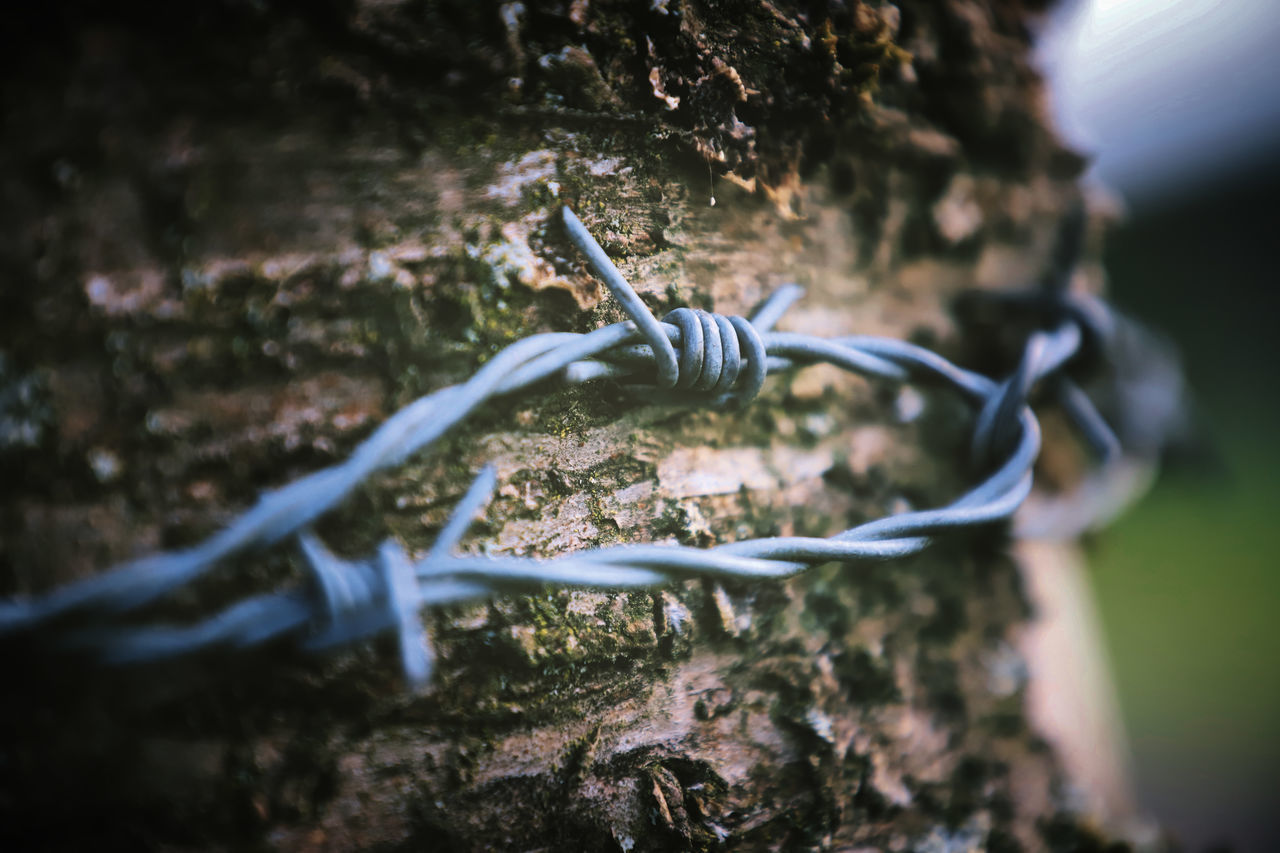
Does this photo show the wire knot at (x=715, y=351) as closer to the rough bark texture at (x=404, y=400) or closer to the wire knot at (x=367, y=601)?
the rough bark texture at (x=404, y=400)

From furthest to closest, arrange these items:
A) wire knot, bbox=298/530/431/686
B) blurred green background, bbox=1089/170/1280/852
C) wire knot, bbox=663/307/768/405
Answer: blurred green background, bbox=1089/170/1280/852
wire knot, bbox=663/307/768/405
wire knot, bbox=298/530/431/686

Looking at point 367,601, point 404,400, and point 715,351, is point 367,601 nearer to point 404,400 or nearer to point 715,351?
point 404,400

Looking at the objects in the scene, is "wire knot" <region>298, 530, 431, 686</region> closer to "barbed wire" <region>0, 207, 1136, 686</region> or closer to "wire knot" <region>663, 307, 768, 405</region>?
"barbed wire" <region>0, 207, 1136, 686</region>

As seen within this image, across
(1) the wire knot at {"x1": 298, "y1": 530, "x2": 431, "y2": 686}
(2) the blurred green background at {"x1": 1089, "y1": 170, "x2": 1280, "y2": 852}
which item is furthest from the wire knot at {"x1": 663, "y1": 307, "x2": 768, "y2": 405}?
(2) the blurred green background at {"x1": 1089, "y1": 170, "x2": 1280, "y2": 852}

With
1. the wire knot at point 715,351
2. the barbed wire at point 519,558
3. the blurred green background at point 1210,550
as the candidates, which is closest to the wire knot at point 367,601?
the barbed wire at point 519,558

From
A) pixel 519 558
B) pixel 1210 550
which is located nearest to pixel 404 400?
pixel 519 558
